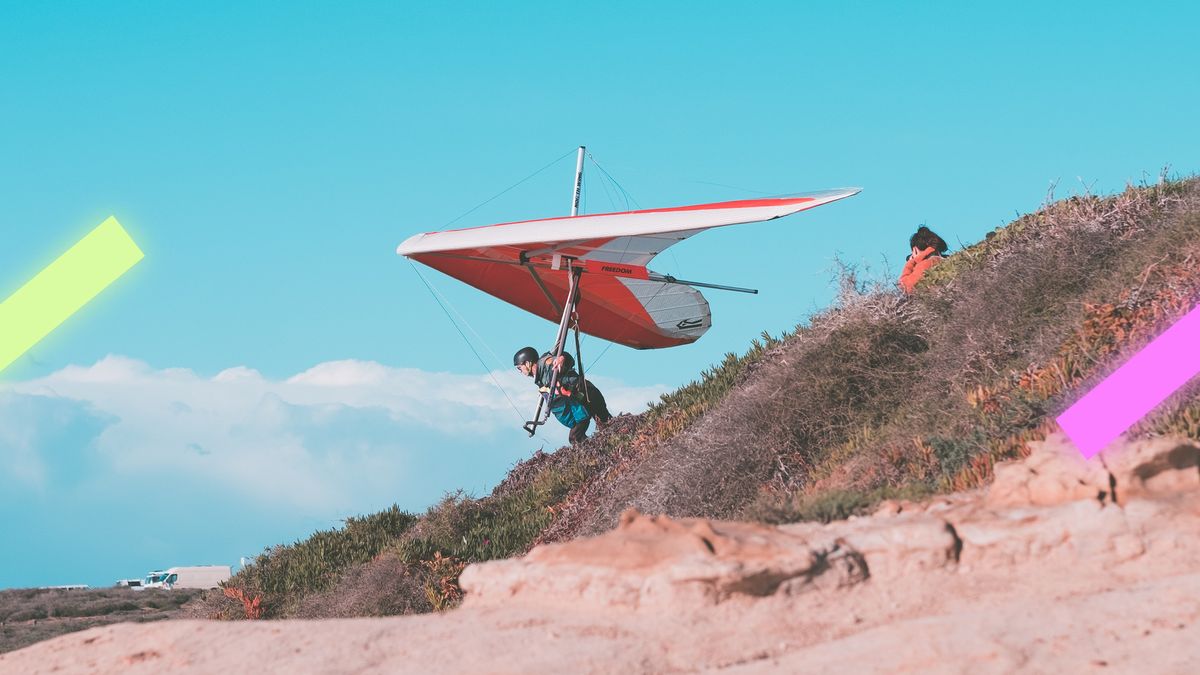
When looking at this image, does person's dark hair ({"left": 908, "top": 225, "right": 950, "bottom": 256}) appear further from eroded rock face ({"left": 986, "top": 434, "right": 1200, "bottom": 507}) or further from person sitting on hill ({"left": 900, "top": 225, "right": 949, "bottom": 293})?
eroded rock face ({"left": 986, "top": 434, "right": 1200, "bottom": 507})

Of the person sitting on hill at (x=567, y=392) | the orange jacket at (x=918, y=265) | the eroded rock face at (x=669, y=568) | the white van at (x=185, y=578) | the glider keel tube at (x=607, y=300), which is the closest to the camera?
the eroded rock face at (x=669, y=568)

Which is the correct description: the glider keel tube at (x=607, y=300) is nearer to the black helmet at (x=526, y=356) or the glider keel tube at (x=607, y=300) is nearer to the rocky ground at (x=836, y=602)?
the black helmet at (x=526, y=356)

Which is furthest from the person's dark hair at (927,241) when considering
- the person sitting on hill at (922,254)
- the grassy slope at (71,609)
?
the grassy slope at (71,609)

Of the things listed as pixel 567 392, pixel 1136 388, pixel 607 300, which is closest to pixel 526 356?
pixel 567 392

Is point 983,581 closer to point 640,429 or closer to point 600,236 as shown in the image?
point 640,429

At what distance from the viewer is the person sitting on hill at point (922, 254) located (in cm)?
1900

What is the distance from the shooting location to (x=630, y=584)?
682 cm

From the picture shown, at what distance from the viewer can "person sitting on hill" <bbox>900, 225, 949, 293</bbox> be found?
19000 millimetres

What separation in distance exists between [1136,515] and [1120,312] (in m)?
4.89

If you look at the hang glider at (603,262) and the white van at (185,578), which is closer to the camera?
the hang glider at (603,262)

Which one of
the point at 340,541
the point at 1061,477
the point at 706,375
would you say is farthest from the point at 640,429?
the point at 1061,477

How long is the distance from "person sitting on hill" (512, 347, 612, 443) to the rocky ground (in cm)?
1291

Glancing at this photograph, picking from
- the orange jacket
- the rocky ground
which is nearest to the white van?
the orange jacket

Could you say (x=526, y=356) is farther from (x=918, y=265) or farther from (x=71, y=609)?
(x=71, y=609)
